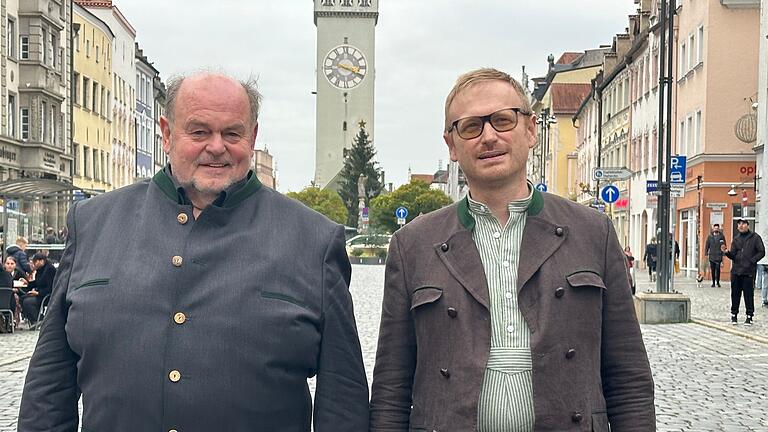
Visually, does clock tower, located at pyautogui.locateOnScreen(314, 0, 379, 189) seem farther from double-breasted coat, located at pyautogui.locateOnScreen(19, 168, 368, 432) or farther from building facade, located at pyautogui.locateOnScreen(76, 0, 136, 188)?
double-breasted coat, located at pyautogui.locateOnScreen(19, 168, 368, 432)

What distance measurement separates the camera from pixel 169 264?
3.88 m

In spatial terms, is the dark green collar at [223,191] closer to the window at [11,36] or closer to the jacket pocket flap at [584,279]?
the jacket pocket flap at [584,279]

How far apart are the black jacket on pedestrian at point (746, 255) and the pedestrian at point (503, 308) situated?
57.0 feet

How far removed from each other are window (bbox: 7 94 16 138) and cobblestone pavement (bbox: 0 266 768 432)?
987 inches

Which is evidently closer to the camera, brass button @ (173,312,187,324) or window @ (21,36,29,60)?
brass button @ (173,312,187,324)

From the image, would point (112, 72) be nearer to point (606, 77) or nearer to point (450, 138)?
point (606, 77)

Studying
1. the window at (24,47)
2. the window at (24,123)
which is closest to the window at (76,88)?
the window at (24,47)

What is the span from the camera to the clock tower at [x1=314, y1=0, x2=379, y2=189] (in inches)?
5012

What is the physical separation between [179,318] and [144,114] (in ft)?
271

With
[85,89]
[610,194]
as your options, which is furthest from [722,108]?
[85,89]

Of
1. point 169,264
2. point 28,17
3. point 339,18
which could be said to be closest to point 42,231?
point 28,17

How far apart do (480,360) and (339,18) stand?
4974 inches

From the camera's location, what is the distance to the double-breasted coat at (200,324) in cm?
376

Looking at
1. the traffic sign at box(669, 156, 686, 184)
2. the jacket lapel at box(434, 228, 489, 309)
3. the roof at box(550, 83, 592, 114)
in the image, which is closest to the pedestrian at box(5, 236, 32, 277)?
the traffic sign at box(669, 156, 686, 184)
